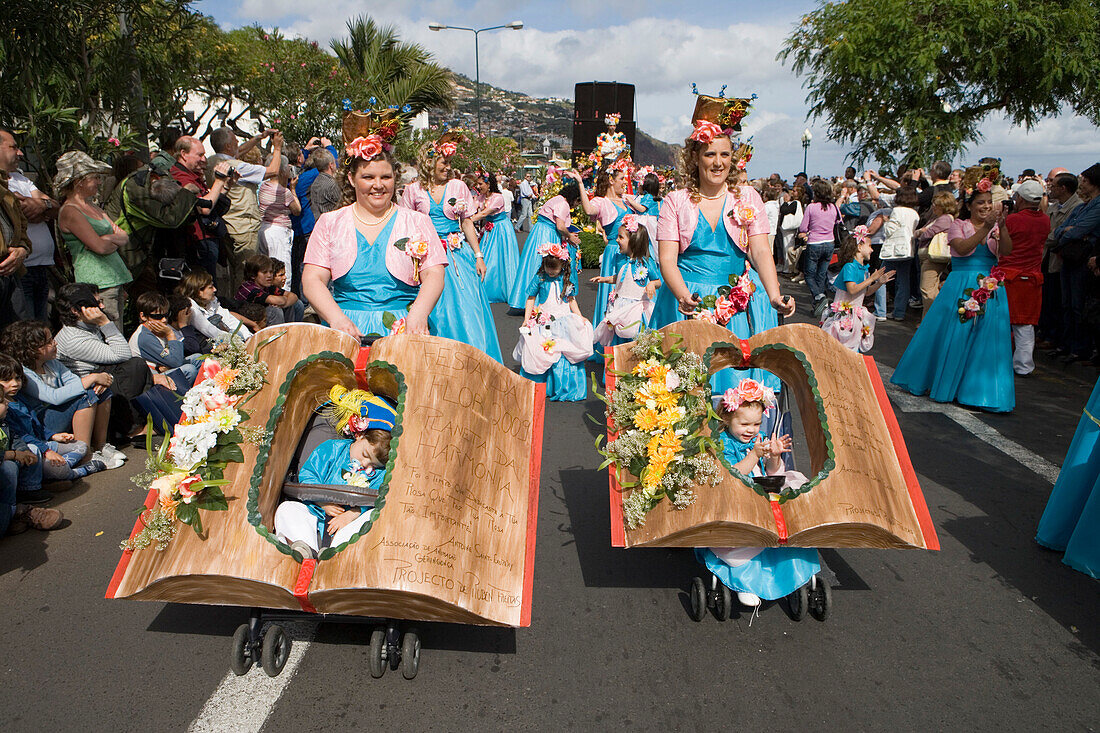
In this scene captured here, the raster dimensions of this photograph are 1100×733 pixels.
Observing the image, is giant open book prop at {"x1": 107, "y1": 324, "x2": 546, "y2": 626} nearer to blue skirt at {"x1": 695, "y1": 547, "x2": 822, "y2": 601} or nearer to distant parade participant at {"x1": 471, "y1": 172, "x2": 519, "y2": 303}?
blue skirt at {"x1": 695, "y1": 547, "x2": 822, "y2": 601}

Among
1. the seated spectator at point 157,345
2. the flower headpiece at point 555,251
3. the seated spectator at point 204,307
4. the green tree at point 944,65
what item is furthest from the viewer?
the green tree at point 944,65

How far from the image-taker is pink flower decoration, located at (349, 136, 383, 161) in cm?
416

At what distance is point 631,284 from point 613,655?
209 inches

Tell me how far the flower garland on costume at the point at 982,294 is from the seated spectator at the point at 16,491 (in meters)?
7.50

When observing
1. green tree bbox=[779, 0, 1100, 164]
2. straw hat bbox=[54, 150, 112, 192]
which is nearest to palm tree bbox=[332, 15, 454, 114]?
green tree bbox=[779, 0, 1100, 164]

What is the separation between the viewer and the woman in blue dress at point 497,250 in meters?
12.5

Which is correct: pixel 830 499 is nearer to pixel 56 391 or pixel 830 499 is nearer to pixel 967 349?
pixel 56 391

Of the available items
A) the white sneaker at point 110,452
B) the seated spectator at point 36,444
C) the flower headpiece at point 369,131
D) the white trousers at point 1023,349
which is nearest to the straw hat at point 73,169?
the seated spectator at point 36,444

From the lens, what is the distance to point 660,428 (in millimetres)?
3293

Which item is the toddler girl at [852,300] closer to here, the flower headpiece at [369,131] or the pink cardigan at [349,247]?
the pink cardigan at [349,247]

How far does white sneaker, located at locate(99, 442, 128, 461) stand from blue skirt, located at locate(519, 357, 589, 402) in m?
3.50

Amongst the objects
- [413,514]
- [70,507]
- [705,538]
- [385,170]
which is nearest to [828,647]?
[705,538]

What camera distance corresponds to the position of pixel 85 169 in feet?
20.1

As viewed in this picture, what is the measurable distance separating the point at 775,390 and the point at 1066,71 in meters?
18.8
